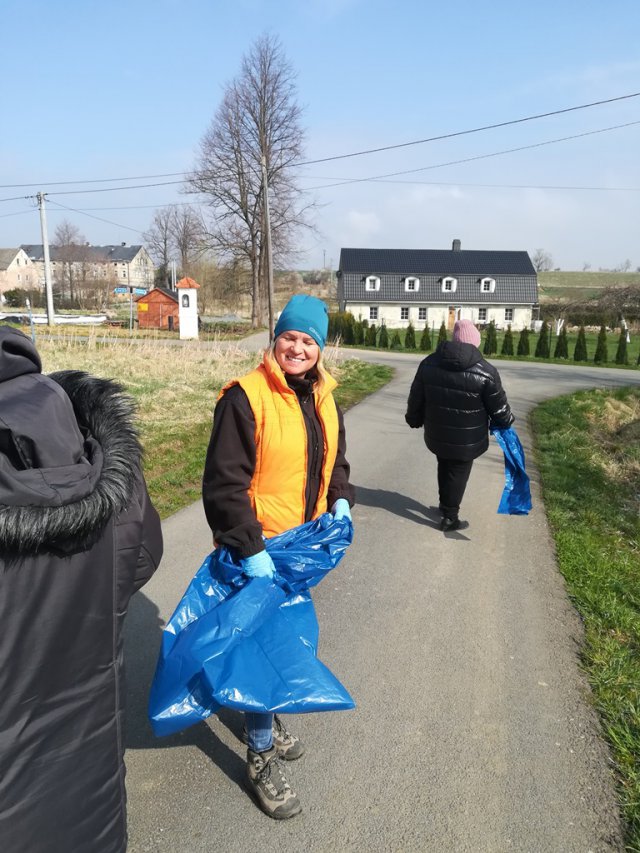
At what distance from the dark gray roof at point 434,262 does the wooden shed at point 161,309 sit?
1622 centimetres

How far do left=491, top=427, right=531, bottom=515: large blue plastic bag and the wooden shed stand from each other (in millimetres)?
36356

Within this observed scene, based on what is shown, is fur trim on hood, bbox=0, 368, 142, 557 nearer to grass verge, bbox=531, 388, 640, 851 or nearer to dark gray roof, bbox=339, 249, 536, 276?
grass verge, bbox=531, 388, 640, 851

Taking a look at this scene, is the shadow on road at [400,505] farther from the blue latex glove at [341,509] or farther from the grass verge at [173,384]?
the blue latex glove at [341,509]

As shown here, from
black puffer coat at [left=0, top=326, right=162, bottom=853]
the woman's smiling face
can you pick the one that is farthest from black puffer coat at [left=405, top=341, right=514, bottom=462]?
black puffer coat at [left=0, top=326, right=162, bottom=853]

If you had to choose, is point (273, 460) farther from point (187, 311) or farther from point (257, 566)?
point (187, 311)

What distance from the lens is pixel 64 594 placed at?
157cm

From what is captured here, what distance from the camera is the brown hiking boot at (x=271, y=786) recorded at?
2.41 m

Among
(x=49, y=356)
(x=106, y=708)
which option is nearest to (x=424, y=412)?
(x=106, y=708)

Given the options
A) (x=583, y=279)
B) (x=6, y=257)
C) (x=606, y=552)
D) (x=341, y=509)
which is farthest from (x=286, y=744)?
(x=6, y=257)

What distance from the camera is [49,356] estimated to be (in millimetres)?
14547

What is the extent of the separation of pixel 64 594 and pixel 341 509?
1.48 m

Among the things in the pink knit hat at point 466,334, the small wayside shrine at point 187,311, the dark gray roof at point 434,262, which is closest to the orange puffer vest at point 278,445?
the pink knit hat at point 466,334

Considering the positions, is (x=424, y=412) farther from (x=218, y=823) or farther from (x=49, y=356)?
(x=49, y=356)

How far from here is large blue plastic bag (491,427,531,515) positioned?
5.38m
